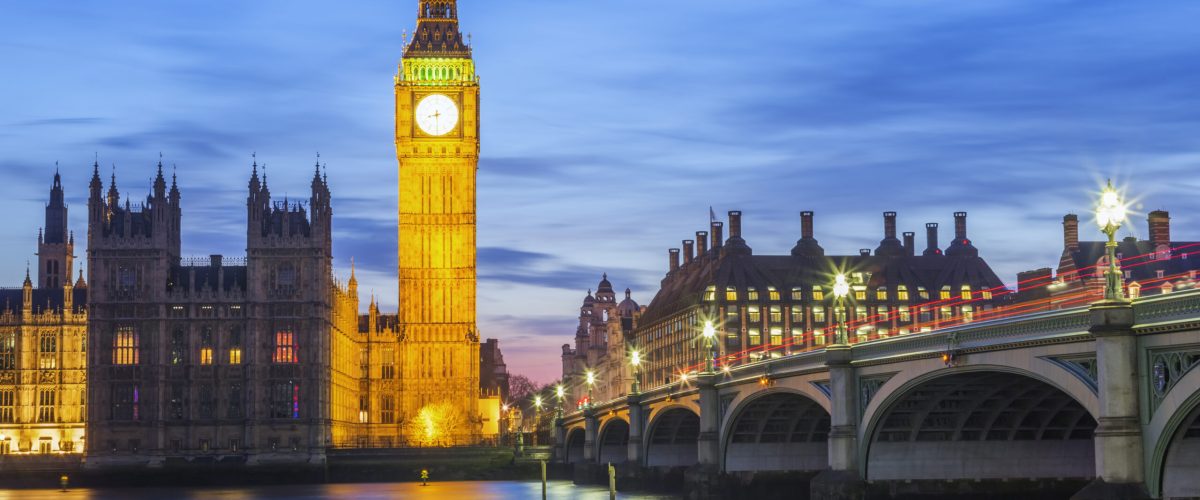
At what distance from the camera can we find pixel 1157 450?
41.7 metres

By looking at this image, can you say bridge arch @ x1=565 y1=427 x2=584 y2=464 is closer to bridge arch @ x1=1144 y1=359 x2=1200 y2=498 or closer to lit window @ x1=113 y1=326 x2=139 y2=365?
lit window @ x1=113 y1=326 x2=139 y2=365

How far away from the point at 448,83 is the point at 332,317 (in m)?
36.0

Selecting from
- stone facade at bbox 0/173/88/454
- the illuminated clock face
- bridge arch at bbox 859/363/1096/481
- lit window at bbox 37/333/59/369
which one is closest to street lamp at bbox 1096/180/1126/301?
bridge arch at bbox 859/363/1096/481

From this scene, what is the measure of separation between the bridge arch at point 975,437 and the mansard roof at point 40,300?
4676 inches

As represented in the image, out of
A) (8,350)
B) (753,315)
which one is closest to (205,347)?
(8,350)

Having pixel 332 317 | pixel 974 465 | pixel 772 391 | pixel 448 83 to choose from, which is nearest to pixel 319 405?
pixel 332 317

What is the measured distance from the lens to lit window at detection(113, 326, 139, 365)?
490 feet

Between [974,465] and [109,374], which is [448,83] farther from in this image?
[974,465]

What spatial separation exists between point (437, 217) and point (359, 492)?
59.7m

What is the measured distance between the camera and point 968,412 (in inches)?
2461

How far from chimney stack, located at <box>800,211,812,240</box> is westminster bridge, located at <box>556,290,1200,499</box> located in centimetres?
9099

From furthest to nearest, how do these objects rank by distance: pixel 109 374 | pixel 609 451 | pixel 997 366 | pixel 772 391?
pixel 109 374 < pixel 609 451 < pixel 772 391 < pixel 997 366

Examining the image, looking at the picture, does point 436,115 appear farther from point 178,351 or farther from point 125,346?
point 125,346

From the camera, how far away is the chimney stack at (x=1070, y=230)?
14688 cm
